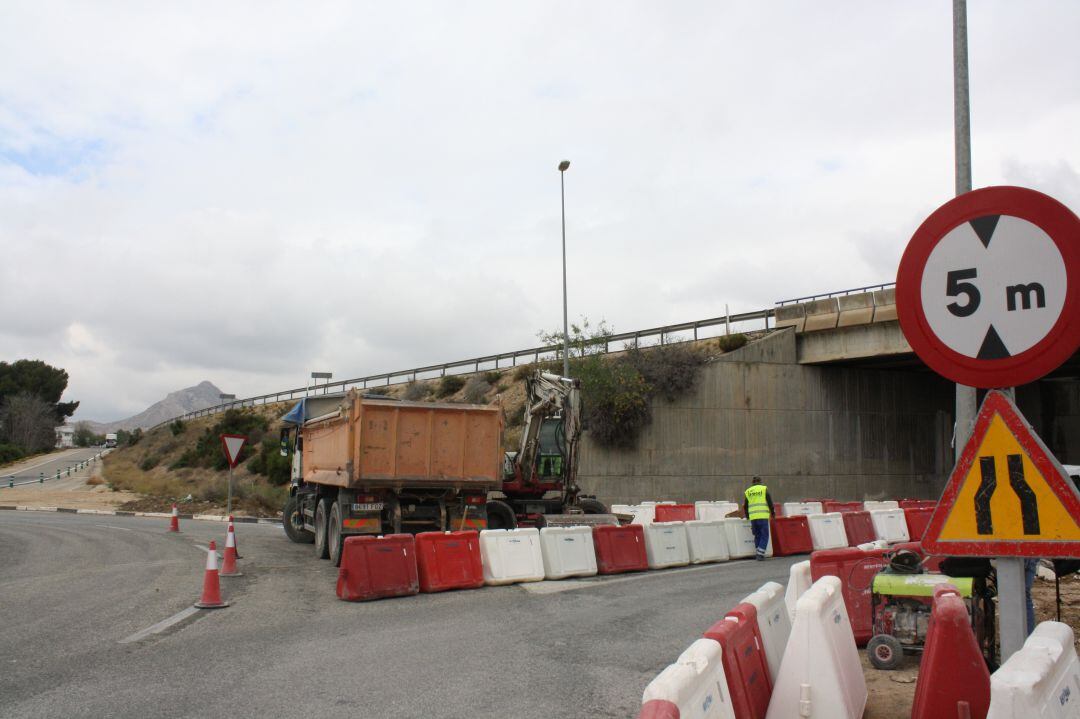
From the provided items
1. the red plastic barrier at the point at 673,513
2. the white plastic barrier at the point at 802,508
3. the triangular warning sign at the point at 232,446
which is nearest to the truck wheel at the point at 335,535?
the triangular warning sign at the point at 232,446

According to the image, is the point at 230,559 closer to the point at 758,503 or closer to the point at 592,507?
the point at 592,507

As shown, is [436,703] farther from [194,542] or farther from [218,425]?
[218,425]

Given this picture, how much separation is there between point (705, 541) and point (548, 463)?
161 inches

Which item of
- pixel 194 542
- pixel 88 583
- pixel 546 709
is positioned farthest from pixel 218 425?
pixel 546 709

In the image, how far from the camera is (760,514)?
16484 millimetres

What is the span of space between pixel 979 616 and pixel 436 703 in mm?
3892

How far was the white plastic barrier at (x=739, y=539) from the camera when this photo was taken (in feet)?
55.1

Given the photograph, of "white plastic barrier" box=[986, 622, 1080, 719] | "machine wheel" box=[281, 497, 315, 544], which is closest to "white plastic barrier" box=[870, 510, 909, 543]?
"machine wheel" box=[281, 497, 315, 544]

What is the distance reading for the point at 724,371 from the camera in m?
33.1

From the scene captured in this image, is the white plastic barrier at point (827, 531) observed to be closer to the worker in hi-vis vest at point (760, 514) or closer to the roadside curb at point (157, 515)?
the worker in hi-vis vest at point (760, 514)

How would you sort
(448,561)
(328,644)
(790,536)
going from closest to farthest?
(328,644), (448,561), (790,536)

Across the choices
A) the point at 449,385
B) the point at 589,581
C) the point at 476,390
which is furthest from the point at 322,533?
the point at 449,385

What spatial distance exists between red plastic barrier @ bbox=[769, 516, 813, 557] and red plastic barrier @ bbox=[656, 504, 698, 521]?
3.40 m

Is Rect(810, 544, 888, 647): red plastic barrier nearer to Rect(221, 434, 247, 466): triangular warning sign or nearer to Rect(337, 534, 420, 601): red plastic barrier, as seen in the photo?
Rect(337, 534, 420, 601): red plastic barrier
